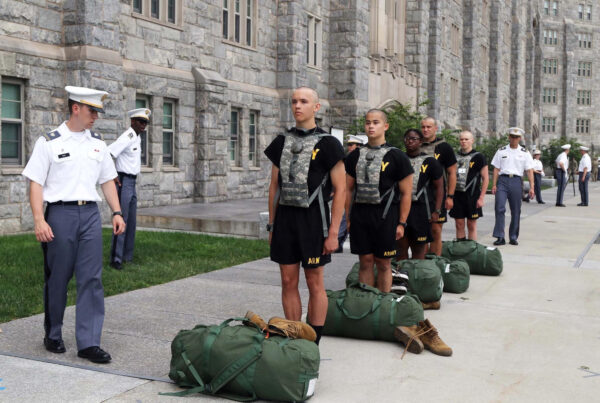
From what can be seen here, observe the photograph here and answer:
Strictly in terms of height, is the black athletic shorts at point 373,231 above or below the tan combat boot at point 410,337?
above

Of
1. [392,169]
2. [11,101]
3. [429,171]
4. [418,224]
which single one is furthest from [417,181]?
[11,101]

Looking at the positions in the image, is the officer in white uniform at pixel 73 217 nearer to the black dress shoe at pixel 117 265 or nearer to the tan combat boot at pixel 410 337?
the tan combat boot at pixel 410 337

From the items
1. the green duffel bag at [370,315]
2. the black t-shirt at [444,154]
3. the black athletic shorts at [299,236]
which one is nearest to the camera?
the black athletic shorts at [299,236]

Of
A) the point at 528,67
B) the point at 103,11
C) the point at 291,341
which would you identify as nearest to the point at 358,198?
the point at 291,341

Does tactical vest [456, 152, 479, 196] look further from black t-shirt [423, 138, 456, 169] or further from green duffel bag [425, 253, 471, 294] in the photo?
green duffel bag [425, 253, 471, 294]

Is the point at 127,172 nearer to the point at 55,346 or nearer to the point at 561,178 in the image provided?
the point at 55,346

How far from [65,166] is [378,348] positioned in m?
2.80

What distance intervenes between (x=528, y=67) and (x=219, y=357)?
59326 mm

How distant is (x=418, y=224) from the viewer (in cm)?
780

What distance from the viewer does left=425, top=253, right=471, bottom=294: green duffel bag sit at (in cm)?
809

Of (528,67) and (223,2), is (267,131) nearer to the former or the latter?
(223,2)

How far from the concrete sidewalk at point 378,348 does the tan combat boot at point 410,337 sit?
0.23 feet

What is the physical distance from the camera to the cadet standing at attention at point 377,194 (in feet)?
20.9

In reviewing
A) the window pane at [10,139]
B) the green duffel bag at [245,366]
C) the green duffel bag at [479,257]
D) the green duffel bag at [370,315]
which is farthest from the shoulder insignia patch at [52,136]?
the window pane at [10,139]
